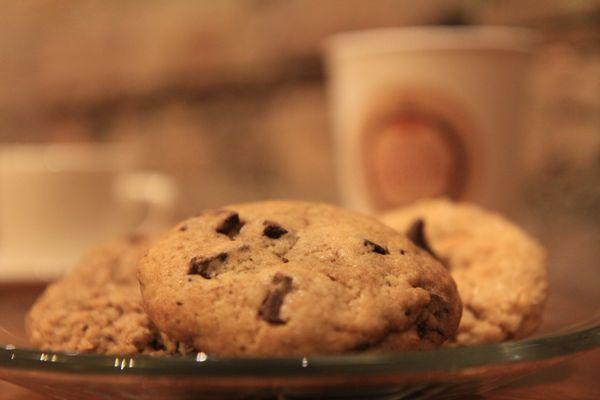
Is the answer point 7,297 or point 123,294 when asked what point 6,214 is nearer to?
point 7,297

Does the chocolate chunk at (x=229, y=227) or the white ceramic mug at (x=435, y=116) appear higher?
the white ceramic mug at (x=435, y=116)

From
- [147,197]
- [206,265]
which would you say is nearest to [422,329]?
[206,265]

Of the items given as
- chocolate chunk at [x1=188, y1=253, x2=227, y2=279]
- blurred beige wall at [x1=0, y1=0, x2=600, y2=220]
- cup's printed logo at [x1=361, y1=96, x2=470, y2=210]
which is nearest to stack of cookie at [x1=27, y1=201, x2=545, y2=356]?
chocolate chunk at [x1=188, y1=253, x2=227, y2=279]

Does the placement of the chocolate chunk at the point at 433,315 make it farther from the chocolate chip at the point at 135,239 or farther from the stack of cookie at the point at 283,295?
the chocolate chip at the point at 135,239

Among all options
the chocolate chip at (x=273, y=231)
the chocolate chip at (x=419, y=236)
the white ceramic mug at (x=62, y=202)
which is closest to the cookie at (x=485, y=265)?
the chocolate chip at (x=419, y=236)

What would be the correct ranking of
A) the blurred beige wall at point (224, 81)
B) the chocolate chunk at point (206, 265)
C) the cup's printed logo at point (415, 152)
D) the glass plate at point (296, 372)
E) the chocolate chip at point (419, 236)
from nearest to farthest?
1. the glass plate at point (296, 372)
2. the chocolate chunk at point (206, 265)
3. the chocolate chip at point (419, 236)
4. the cup's printed logo at point (415, 152)
5. the blurred beige wall at point (224, 81)

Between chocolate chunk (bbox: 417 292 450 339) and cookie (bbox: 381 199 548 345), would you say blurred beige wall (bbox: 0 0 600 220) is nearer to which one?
cookie (bbox: 381 199 548 345)
